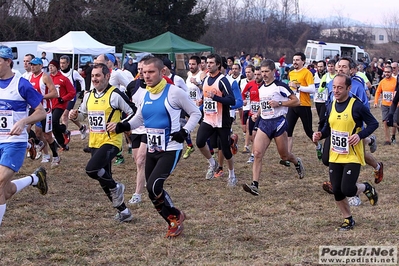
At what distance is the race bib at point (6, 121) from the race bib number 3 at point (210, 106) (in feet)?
12.5

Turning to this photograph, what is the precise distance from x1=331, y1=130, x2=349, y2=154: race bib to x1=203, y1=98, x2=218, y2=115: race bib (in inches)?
117

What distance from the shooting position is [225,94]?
30.0 ft

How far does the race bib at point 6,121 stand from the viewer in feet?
20.0

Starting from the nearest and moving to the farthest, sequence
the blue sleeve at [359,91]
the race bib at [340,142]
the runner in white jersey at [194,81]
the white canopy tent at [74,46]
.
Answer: the race bib at [340,142] → the blue sleeve at [359,91] → the runner in white jersey at [194,81] → the white canopy tent at [74,46]

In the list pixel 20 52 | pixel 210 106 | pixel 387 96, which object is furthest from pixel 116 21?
pixel 210 106

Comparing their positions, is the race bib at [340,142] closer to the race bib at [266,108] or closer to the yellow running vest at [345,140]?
the yellow running vest at [345,140]

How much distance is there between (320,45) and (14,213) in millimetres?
34507

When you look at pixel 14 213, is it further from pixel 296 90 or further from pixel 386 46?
pixel 386 46

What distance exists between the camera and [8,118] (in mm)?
6145

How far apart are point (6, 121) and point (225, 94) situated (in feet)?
12.6

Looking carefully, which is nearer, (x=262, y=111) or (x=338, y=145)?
(x=338, y=145)

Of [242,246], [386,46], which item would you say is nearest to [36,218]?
[242,246]

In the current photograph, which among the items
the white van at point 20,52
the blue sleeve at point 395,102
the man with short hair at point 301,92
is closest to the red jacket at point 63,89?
the man with short hair at point 301,92

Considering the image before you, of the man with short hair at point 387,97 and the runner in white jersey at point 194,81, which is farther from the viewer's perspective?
the man with short hair at point 387,97
